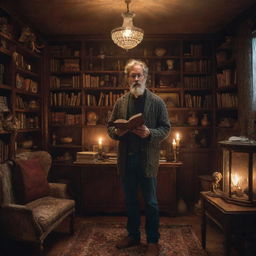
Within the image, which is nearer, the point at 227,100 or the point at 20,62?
the point at 20,62

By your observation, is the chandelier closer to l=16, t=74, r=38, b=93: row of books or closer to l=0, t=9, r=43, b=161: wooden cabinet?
l=0, t=9, r=43, b=161: wooden cabinet

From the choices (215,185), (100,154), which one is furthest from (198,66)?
(215,185)

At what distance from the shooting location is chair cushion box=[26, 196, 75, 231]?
2.43m

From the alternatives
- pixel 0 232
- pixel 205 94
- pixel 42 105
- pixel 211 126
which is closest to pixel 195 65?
pixel 205 94

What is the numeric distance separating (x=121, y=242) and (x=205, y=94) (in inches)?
110

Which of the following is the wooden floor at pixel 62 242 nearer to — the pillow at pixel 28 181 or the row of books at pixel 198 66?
the pillow at pixel 28 181

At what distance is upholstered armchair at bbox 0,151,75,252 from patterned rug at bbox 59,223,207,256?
250 millimetres

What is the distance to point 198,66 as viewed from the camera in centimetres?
432

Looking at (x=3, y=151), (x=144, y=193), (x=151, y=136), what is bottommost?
(x=144, y=193)

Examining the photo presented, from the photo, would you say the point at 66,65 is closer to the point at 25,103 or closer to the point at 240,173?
the point at 25,103

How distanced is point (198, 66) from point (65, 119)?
2.23 metres

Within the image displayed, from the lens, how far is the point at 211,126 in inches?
170

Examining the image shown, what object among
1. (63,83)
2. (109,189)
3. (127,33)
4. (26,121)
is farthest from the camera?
(63,83)

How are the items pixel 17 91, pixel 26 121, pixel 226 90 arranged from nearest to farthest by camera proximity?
pixel 17 91, pixel 26 121, pixel 226 90
